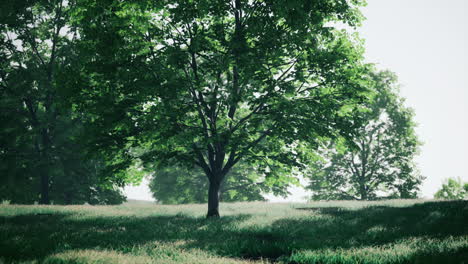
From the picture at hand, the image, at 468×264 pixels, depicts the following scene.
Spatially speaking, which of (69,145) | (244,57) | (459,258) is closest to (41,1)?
(69,145)

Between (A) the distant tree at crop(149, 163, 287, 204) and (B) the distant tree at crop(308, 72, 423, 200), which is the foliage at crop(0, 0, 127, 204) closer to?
(A) the distant tree at crop(149, 163, 287, 204)

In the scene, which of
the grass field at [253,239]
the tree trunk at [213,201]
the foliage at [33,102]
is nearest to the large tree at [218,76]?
the tree trunk at [213,201]

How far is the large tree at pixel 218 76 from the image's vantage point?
12.1m

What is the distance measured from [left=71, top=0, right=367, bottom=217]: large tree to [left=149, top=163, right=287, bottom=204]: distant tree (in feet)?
58.3

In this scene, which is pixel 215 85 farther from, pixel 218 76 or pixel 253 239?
pixel 253 239

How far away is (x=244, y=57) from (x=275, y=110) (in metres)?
2.86

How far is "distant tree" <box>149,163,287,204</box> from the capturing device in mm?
32031

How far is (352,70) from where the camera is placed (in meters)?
13.1

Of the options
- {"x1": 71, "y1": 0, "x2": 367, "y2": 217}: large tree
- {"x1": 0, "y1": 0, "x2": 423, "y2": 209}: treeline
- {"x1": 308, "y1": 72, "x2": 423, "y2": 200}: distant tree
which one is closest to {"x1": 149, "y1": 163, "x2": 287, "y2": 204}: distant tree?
{"x1": 308, "y1": 72, "x2": 423, "y2": 200}: distant tree

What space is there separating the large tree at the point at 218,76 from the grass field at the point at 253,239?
3.26m

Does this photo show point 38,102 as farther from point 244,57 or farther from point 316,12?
point 316,12

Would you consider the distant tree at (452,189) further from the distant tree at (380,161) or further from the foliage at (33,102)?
the foliage at (33,102)

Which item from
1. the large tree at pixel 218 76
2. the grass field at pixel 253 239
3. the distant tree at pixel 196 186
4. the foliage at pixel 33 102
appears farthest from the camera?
the distant tree at pixel 196 186

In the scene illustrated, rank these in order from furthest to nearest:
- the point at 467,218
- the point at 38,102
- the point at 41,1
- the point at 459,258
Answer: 1. the point at 38,102
2. the point at 41,1
3. the point at 467,218
4. the point at 459,258
